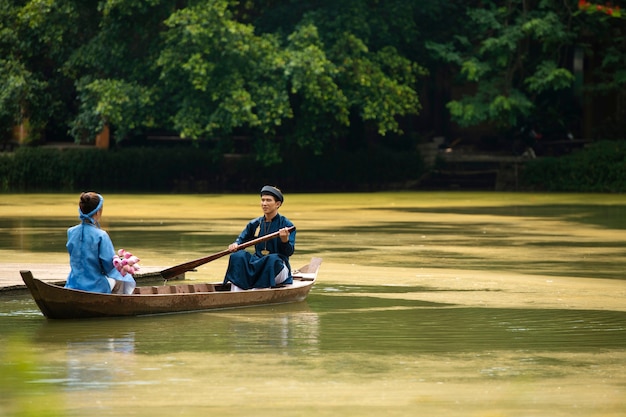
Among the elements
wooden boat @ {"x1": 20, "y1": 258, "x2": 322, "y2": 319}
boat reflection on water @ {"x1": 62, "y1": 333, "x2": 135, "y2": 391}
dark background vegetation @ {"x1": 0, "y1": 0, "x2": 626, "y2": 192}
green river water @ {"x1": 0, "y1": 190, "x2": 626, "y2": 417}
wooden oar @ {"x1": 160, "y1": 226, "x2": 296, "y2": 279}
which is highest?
dark background vegetation @ {"x1": 0, "y1": 0, "x2": 626, "y2": 192}

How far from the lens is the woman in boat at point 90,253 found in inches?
444

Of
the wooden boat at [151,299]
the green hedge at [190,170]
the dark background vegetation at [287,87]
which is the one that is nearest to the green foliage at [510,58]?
the dark background vegetation at [287,87]

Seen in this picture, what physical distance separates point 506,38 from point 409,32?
3155mm

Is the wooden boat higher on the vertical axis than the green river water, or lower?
higher

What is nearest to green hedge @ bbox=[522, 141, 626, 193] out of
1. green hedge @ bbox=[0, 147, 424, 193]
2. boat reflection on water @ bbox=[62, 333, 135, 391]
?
green hedge @ bbox=[0, 147, 424, 193]

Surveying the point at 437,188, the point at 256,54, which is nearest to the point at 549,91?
the point at 437,188

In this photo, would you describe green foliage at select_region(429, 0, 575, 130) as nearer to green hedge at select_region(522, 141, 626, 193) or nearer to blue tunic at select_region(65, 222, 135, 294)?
green hedge at select_region(522, 141, 626, 193)

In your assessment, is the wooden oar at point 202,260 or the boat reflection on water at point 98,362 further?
the wooden oar at point 202,260

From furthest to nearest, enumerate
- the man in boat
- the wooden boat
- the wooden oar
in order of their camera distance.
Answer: the man in boat
the wooden oar
the wooden boat

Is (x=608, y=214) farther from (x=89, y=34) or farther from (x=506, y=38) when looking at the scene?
(x=89, y=34)

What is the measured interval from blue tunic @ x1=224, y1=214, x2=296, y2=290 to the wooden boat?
0.16m

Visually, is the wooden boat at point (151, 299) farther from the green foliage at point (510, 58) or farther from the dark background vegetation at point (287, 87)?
the green foliage at point (510, 58)

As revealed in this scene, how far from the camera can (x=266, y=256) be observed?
40.7 feet

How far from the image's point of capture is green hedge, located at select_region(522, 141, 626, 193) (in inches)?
1405
